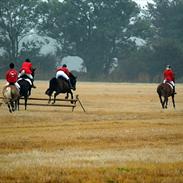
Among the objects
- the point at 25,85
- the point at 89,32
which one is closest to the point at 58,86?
the point at 25,85

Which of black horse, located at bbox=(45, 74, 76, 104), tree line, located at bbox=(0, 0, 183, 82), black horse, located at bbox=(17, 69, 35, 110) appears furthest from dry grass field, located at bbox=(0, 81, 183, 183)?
tree line, located at bbox=(0, 0, 183, 82)

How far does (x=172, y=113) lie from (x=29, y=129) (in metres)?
9.77

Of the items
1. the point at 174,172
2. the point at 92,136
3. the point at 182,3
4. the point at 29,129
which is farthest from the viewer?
the point at 182,3

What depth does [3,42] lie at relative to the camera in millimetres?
91125

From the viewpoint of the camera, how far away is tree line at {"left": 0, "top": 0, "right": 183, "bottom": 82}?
302 feet

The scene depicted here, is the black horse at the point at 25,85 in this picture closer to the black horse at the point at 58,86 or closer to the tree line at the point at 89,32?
the black horse at the point at 58,86

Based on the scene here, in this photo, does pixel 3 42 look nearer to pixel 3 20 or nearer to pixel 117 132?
pixel 3 20

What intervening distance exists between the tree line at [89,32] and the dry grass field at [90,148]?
215 ft

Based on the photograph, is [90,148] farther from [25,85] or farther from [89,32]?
[89,32]

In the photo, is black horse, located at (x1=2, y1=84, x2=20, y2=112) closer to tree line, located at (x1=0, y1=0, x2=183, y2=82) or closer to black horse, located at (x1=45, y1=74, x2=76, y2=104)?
black horse, located at (x1=45, y1=74, x2=76, y2=104)

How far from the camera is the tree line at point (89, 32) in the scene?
9206 cm

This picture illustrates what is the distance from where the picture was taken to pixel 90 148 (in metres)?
16.6

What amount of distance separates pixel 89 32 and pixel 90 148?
257ft

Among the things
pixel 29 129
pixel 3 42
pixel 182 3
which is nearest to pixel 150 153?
pixel 29 129
